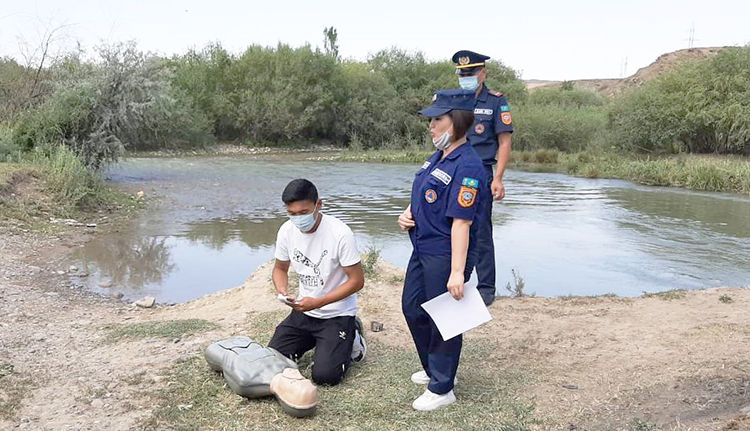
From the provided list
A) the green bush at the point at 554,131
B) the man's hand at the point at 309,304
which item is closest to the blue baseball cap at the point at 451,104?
the man's hand at the point at 309,304

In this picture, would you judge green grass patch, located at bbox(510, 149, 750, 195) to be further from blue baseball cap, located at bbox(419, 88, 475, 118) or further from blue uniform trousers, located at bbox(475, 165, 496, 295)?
blue baseball cap, located at bbox(419, 88, 475, 118)

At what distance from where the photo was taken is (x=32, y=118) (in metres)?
14.8

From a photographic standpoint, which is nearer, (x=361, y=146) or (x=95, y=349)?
(x=95, y=349)

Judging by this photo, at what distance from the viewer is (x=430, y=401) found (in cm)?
356

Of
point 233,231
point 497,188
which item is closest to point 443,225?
point 497,188

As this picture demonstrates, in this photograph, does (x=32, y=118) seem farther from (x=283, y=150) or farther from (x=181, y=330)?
(x=283, y=150)

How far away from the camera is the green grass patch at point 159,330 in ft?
16.0

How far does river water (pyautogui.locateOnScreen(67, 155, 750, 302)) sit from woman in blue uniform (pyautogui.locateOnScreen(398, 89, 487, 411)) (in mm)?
3780

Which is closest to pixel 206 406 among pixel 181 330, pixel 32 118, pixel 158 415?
pixel 158 415

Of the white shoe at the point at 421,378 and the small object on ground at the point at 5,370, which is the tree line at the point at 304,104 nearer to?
the small object on ground at the point at 5,370

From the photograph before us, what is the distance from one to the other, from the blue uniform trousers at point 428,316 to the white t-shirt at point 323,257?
21.4 inches

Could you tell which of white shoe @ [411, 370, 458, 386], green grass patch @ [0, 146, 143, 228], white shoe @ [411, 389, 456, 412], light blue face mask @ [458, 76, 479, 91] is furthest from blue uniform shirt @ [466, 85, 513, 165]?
green grass patch @ [0, 146, 143, 228]

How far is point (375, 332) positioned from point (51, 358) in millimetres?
2248

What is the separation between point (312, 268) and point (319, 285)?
0.11 meters
